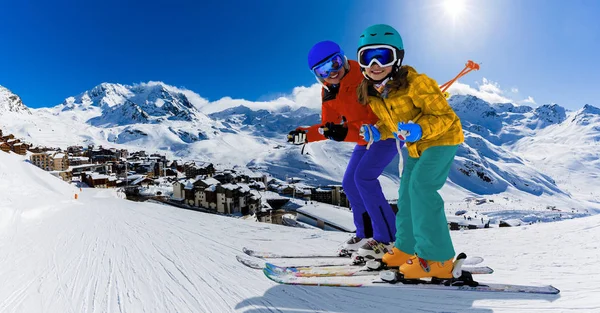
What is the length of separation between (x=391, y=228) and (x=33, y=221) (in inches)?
221

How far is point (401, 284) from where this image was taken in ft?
7.85

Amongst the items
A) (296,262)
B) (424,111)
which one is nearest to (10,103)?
(296,262)

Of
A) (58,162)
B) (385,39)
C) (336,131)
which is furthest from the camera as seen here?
(58,162)

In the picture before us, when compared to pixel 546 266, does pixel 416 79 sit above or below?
above

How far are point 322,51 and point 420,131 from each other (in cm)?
144

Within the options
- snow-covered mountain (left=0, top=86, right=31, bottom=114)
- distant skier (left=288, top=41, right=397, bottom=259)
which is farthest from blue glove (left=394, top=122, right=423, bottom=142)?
snow-covered mountain (left=0, top=86, right=31, bottom=114)

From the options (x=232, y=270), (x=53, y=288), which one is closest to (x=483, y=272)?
(x=232, y=270)

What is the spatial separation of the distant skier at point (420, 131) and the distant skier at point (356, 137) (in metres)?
0.53

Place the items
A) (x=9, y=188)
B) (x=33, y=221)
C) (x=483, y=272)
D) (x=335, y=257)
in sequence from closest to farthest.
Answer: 1. (x=483, y=272)
2. (x=335, y=257)
3. (x=33, y=221)
4. (x=9, y=188)

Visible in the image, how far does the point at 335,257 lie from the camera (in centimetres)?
346

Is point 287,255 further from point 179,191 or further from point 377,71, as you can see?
point 179,191

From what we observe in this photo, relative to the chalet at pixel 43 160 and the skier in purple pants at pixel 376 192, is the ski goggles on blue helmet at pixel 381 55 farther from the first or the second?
the chalet at pixel 43 160

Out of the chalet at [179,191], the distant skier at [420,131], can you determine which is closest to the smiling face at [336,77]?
the distant skier at [420,131]

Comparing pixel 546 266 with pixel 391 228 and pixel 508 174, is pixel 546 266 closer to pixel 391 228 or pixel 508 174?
pixel 391 228
